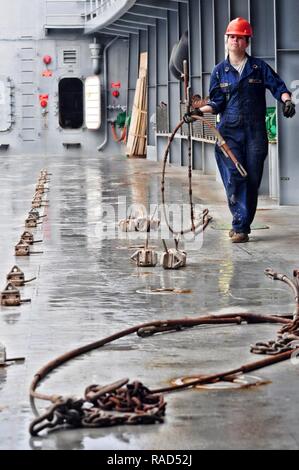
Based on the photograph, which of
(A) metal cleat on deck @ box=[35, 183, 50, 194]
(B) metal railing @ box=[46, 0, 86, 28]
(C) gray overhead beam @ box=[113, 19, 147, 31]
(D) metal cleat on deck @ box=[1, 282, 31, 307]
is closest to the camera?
(D) metal cleat on deck @ box=[1, 282, 31, 307]

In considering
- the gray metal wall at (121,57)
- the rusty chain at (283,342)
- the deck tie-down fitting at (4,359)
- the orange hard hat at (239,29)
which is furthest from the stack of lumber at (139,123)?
the deck tie-down fitting at (4,359)

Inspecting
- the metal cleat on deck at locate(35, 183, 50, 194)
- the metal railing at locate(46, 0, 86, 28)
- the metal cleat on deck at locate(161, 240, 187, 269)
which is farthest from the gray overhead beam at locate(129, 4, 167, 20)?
the metal cleat on deck at locate(161, 240, 187, 269)

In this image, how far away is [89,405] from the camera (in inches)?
199

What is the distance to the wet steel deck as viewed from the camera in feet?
15.3

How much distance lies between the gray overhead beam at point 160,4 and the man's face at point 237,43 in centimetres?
1633

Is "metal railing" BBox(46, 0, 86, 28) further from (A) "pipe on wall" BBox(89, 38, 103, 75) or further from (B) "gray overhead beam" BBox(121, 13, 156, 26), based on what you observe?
(B) "gray overhead beam" BBox(121, 13, 156, 26)

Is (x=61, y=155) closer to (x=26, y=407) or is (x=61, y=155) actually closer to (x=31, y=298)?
(x=31, y=298)

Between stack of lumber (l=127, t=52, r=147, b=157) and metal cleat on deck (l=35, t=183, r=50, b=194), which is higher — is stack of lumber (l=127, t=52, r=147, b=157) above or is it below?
above

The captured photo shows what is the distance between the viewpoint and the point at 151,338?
6.56 metres

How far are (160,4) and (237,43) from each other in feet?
55.1

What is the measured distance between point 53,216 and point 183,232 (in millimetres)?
2897

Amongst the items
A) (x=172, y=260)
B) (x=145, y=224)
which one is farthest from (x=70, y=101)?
(x=172, y=260)

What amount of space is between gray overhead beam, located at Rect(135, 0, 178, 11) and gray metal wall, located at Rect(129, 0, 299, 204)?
38 mm

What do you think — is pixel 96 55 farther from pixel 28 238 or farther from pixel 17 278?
pixel 17 278
